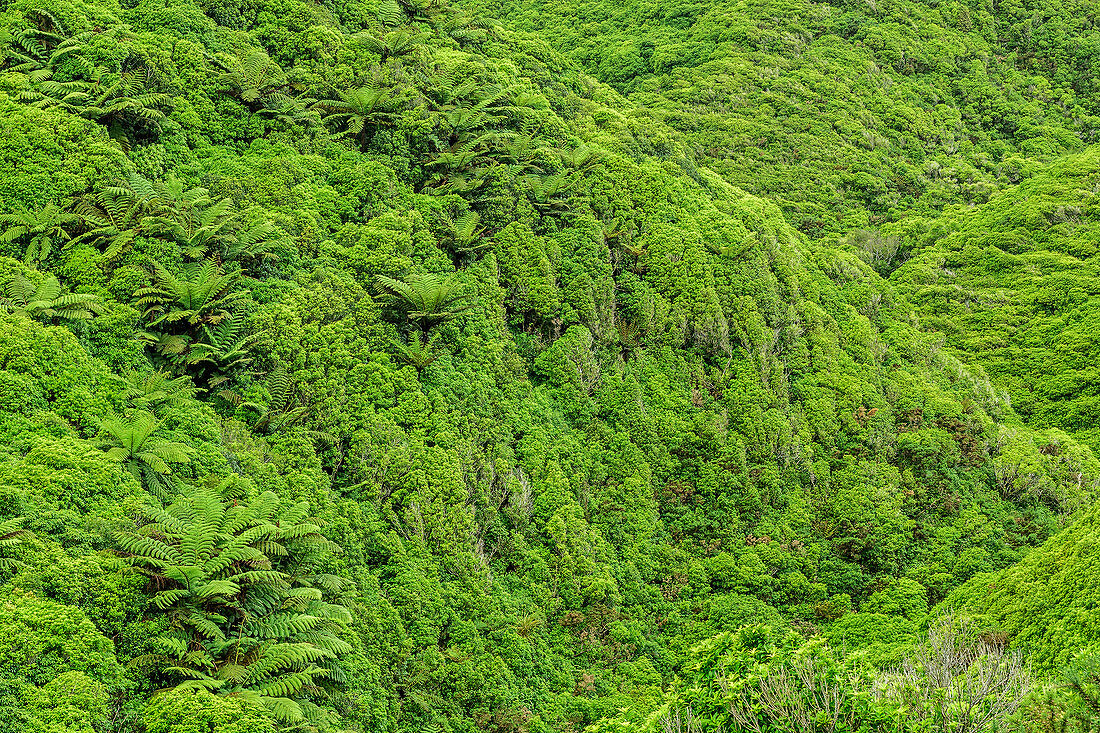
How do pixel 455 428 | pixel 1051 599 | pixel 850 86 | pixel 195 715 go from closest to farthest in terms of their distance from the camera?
1. pixel 195 715
2. pixel 1051 599
3. pixel 455 428
4. pixel 850 86

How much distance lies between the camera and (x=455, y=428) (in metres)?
18.7

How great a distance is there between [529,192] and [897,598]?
15719 mm

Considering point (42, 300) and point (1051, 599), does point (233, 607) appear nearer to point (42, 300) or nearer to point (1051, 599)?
point (42, 300)

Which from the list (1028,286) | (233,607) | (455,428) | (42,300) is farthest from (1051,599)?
(1028,286)

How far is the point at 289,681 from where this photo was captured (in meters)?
10.8

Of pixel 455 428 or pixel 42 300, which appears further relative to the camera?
pixel 455 428

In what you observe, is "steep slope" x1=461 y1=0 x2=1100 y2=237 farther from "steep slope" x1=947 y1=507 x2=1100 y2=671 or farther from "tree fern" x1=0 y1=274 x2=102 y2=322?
"tree fern" x1=0 y1=274 x2=102 y2=322

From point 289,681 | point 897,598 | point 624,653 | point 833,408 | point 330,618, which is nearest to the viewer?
point 289,681

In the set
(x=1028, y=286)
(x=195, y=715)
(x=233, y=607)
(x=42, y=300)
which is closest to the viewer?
(x=195, y=715)

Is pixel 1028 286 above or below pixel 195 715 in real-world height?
below

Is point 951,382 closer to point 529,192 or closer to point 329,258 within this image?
point 529,192

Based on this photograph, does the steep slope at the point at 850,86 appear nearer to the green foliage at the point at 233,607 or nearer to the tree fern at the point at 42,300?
the tree fern at the point at 42,300

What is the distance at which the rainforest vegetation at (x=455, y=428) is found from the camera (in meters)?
11.1

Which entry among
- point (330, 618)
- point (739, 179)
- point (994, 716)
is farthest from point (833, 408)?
point (739, 179)
